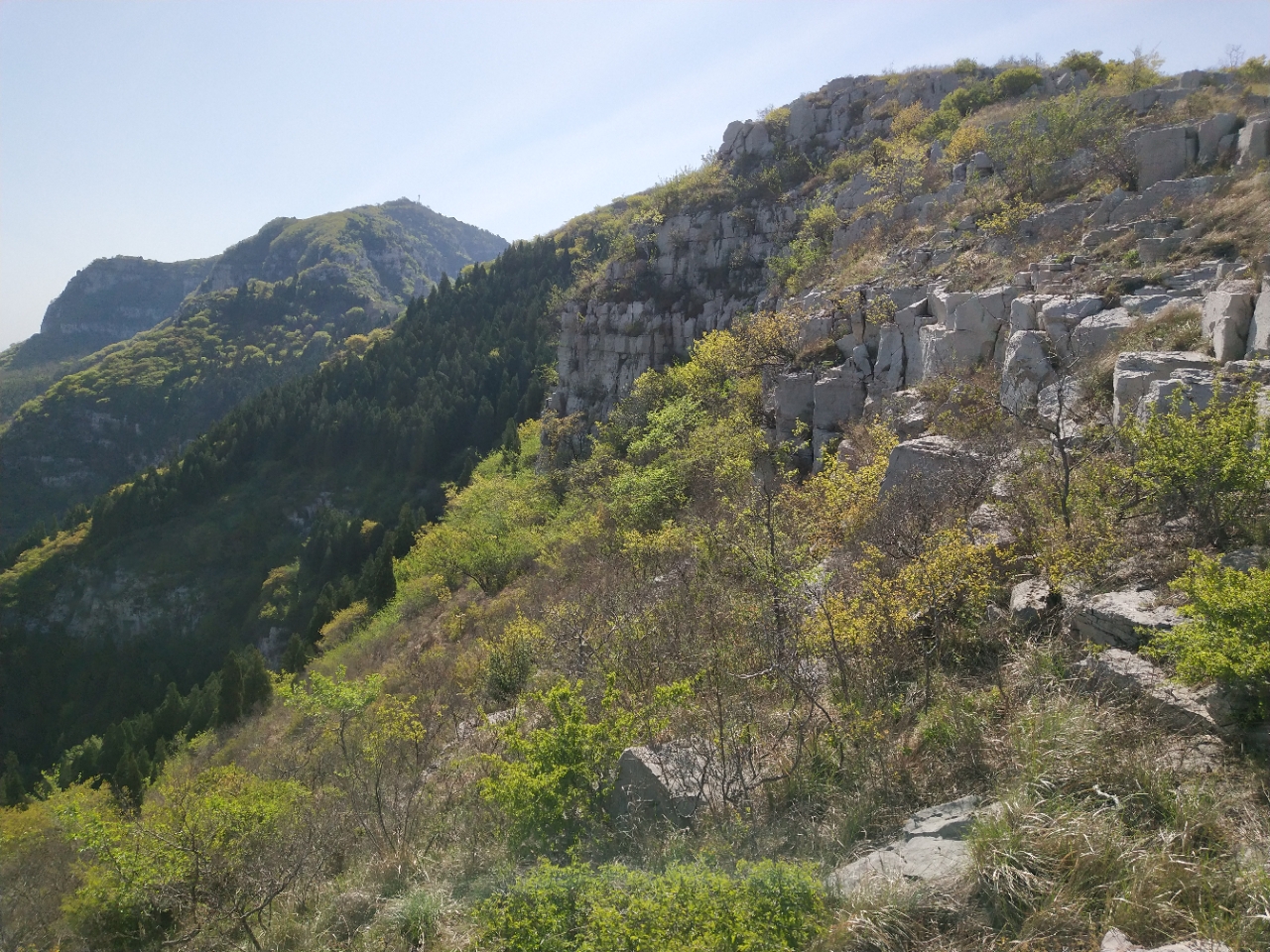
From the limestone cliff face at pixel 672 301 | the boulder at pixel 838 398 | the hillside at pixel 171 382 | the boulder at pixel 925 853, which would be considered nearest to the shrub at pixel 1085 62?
the limestone cliff face at pixel 672 301

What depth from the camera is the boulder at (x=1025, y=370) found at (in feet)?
35.6

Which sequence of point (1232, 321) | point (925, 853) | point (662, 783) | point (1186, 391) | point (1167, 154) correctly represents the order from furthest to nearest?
point (1167, 154)
point (1232, 321)
point (1186, 391)
point (662, 783)
point (925, 853)

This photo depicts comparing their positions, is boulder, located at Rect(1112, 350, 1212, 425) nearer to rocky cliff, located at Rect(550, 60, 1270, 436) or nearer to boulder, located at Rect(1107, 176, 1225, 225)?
rocky cliff, located at Rect(550, 60, 1270, 436)

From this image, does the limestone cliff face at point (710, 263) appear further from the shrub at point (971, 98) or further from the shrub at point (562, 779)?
the shrub at point (562, 779)

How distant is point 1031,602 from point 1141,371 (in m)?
4.50

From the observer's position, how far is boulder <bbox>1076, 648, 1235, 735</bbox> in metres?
4.57

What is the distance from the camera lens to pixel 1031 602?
6629 millimetres

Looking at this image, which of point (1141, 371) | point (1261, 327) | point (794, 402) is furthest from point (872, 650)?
point (794, 402)

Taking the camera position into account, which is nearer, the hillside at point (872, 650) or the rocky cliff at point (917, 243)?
the hillside at point (872, 650)

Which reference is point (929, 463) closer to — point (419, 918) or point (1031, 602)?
point (1031, 602)

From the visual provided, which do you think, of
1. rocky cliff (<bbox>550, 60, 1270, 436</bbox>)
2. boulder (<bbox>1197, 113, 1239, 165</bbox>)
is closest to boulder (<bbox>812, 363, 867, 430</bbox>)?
rocky cliff (<bbox>550, 60, 1270, 436</bbox>)

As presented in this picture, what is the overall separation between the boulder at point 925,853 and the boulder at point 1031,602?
2.42 meters

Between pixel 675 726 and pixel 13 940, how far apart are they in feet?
45.5

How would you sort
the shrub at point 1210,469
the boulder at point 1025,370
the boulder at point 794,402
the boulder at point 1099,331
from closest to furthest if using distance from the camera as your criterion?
A: the shrub at point 1210,469 → the boulder at point 1099,331 → the boulder at point 1025,370 → the boulder at point 794,402
